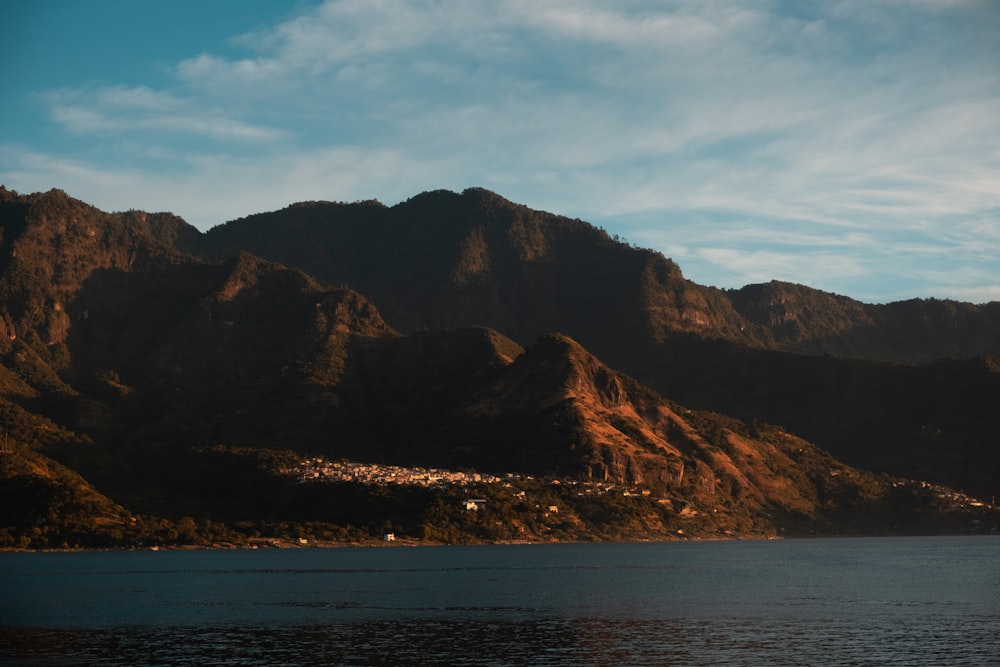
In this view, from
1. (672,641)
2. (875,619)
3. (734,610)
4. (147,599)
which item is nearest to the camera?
(672,641)

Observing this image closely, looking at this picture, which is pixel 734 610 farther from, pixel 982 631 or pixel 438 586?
pixel 438 586

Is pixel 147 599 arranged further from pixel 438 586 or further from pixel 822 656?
pixel 822 656

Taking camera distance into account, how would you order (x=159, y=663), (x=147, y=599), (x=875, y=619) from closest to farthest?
(x=159, y=663) < (x=875, y=619) < (x=147, y=599)

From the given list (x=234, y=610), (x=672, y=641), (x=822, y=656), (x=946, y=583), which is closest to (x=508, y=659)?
(x=672, y=641)

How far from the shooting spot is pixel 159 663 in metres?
110

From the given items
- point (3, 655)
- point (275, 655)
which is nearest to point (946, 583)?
point (275, 655)

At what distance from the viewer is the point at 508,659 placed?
4380 inches

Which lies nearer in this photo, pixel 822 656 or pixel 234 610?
pixel 822 656

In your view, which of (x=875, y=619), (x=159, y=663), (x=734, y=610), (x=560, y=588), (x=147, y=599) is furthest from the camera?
(x=560, y=588)

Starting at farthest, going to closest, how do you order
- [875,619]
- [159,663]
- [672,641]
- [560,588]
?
[560,588]
[875,619]
[672,641]
[159,663]

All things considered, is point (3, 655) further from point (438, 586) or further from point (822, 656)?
point (438, 586)

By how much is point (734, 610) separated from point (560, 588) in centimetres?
4166

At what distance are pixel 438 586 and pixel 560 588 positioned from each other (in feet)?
66.0

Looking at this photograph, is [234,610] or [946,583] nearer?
[234,610]
